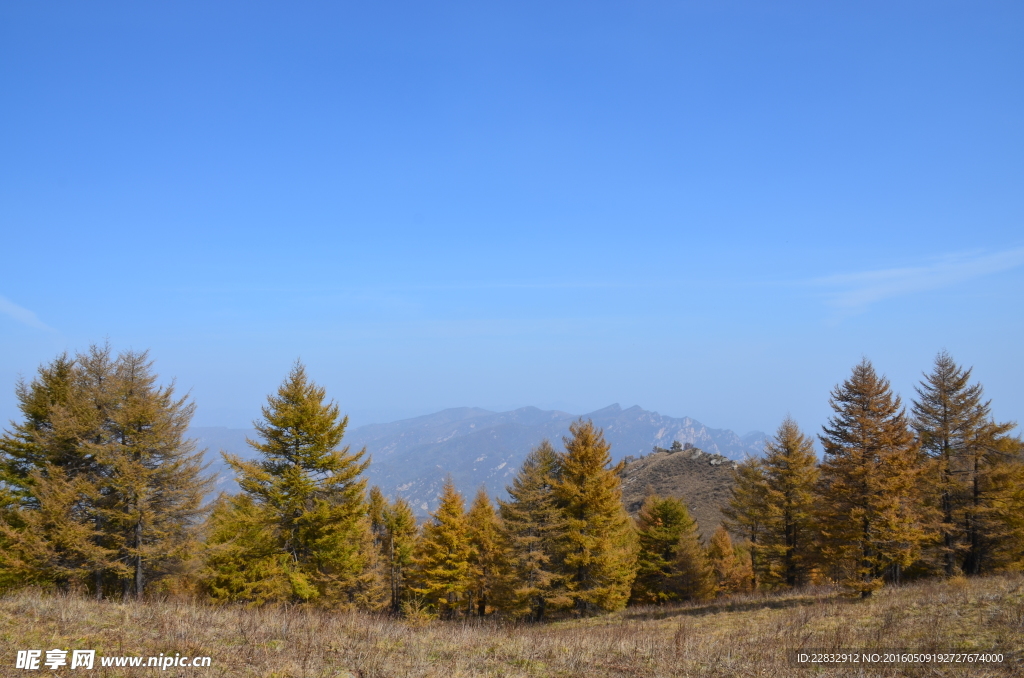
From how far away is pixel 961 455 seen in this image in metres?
28.2

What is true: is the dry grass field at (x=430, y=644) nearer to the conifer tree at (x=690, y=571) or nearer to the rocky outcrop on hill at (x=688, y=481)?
the conifer tree at (x=690, y=571)

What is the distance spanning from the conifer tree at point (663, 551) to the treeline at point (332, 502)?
19.5 ft

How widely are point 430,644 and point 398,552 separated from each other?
29.4 meters

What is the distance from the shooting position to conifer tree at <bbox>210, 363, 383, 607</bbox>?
67.3ft

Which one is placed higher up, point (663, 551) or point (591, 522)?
point (591, 522)

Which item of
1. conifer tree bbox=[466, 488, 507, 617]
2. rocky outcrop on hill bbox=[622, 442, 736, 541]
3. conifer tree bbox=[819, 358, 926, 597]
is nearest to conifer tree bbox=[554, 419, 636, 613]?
conifer tree bbox=[466, 488, 507, 617]

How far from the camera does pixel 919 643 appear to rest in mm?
11047

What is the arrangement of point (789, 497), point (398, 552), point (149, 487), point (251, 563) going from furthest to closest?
point (398, 552) → point (789, 497) → point (251, 563) → point (149, 487)

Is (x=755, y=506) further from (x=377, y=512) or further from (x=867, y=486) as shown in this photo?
(x=377, y=512)

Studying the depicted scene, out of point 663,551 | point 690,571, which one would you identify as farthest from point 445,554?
point 690,571

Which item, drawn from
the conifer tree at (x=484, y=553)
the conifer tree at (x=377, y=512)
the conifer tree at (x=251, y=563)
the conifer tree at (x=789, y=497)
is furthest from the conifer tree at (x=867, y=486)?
the conifer tree at (x=377, y=512)

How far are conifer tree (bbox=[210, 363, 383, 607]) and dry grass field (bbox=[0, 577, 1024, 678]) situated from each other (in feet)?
24.2

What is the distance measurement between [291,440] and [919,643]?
19.5 metres

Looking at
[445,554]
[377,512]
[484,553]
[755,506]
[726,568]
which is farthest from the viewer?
[726,568]
